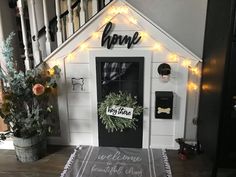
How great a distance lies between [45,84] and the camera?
2365mm

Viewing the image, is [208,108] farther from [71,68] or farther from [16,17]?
[16,17]

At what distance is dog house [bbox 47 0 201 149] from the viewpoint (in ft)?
7.54

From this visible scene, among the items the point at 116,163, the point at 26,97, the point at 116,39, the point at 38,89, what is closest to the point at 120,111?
the point at 116,163

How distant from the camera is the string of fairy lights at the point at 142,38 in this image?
2250 mm

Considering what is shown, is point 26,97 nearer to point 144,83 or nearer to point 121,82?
point 121,82

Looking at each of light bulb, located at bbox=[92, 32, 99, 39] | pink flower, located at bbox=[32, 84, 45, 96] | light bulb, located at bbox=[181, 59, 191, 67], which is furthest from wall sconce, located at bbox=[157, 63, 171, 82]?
pink flower, located at bbox=[32, 84, 45, 96]

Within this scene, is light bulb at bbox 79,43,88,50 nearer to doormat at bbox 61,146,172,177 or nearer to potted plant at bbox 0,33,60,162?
potted plant at bbox 0,33,60,162

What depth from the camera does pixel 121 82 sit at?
2.49 meters

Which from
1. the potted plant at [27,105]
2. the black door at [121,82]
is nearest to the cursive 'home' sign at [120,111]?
the black door at [121,82]

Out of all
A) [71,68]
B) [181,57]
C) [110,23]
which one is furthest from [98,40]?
[181,57]

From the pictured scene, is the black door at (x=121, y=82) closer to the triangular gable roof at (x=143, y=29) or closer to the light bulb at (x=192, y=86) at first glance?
the triangular gable roof at (x=143, y=29)

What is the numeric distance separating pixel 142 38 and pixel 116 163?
1.25 metres

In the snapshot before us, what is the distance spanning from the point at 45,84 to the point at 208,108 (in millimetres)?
1567

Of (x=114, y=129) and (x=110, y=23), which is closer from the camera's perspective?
(x=110, y=23)
